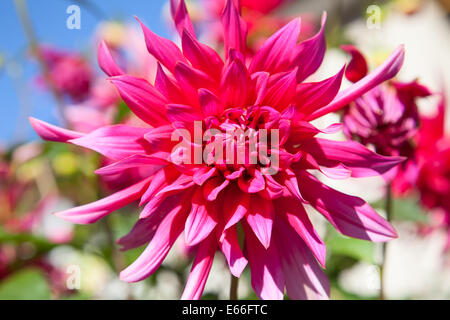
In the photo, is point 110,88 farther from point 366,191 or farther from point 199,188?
point 366,191

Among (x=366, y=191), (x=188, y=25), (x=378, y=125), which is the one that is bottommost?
(x=366, y=191)

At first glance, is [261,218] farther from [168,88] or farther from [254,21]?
[254,21]

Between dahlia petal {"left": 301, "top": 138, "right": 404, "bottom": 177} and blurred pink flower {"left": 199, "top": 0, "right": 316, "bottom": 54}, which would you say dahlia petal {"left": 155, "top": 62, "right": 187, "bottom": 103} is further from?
blurred pink flower {"left": 199, "top": 0, "right": 316, "bottom": 54}

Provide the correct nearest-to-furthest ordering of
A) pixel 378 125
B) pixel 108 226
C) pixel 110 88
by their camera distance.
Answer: pixel 378 125 < pixel 108 226 < pixel 110 88

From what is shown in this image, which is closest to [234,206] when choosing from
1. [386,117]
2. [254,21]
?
[386,117]

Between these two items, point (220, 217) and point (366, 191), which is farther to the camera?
point (366, 191)

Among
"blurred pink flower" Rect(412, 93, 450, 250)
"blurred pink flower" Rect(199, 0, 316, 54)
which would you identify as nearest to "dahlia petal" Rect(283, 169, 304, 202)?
"blurred pink flower" Rect(412, 93, 450, 250)
